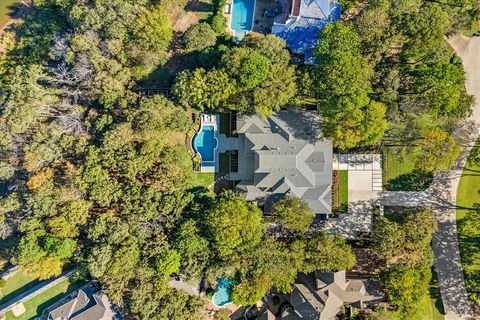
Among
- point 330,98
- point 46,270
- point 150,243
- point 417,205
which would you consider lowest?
point 46,270

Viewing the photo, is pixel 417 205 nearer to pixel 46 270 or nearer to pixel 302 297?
pixel 302 297

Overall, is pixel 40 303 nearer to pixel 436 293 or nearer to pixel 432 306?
pixel 432 306

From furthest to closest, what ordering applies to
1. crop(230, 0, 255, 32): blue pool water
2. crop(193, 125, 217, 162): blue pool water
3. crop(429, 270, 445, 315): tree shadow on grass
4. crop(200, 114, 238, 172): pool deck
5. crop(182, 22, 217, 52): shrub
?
crop(230, 0, 255, 32): blue pool water
crop(193, 125, 217, 162): blue pool water
crop(200, 114, 238, 172): pool deck
crop(429, 270, 445, 315): tree shadow on grass
crop(182, 22, 217, 52): shrub

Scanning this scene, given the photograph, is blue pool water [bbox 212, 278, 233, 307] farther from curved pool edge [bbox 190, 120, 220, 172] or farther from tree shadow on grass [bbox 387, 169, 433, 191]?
tree shadow on grass [bbox 387, 169, 433, 191]

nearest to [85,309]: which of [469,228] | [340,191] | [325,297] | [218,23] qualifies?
[325,297]

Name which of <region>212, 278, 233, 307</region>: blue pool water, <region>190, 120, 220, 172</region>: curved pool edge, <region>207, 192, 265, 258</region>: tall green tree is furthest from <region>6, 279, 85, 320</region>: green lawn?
<region>190, 120, 220, 172</region>: curved pool edge

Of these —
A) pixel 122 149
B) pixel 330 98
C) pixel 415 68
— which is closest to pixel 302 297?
pixel 330 98

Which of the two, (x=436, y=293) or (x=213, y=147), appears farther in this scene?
(x=213, y=147)
